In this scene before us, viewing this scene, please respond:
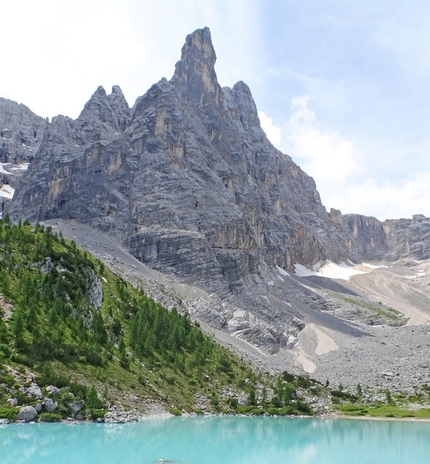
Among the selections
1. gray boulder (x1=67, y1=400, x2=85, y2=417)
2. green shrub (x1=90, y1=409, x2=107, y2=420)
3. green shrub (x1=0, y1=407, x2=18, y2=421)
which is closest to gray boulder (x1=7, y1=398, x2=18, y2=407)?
green shrub (x1=0, y1=407, x2=18, y2=421)

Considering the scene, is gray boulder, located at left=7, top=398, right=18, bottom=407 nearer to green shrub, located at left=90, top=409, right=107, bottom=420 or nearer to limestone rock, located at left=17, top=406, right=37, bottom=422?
limestone rock, located at left=17, top=406, right=37, bottom=422

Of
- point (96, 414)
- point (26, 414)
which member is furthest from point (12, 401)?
point (96, 414)

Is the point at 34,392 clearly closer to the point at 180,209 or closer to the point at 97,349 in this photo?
the point at 97,349

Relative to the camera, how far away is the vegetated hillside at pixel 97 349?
140 feet

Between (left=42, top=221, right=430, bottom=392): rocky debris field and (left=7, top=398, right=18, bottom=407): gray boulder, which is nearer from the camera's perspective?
(left=7, top=398, right=18, bottom=407): gray boulder

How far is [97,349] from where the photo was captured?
174 ft

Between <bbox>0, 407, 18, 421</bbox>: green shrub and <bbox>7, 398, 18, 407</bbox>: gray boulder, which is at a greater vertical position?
<bbox>7, 398, 18, 407</bbox>: gray boulder

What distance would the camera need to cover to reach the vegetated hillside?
140 ft

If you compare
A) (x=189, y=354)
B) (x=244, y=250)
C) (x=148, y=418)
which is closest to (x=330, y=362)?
(x=189, y=354)

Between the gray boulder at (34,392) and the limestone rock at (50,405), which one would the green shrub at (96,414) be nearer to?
the limestone rock at (50,405)

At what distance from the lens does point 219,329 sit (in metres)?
105

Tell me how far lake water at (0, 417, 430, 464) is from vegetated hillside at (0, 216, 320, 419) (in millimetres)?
4457

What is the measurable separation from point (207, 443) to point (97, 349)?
64.3 ft

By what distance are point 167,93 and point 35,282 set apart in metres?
121
